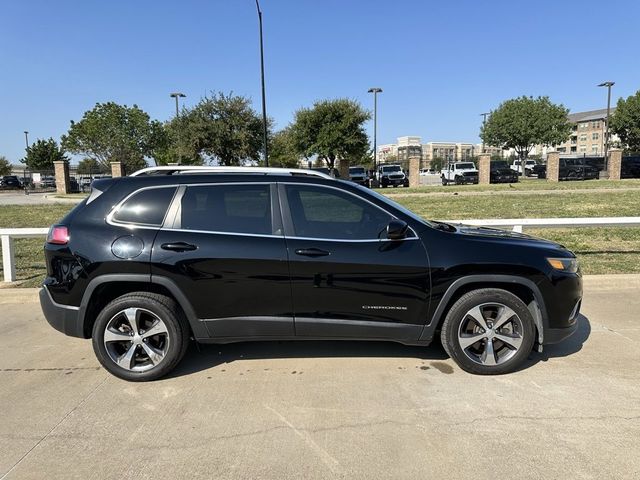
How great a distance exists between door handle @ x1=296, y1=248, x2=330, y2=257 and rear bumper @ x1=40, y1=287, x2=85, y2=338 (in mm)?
1913

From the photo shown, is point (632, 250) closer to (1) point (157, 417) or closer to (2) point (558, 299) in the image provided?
(2) point (558, 299)

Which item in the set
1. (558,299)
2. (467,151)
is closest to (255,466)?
(558,299)

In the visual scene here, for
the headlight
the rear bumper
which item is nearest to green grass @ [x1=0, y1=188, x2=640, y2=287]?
the rear bumper

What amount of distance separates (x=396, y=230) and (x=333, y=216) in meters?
0.61

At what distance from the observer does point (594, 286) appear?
6500mm

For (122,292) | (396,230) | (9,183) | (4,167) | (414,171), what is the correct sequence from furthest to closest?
1. (4,167)
2. (9,183)
3. (414,171)
4. (122,292)
5. (396,230)

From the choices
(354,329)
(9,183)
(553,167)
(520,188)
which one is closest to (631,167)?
(553,167)

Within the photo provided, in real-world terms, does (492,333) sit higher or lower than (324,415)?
higher

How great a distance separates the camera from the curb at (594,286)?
627cm

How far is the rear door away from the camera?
3771 millimetres

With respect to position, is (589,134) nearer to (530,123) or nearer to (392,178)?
(530,123)

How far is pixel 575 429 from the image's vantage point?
10.3ft

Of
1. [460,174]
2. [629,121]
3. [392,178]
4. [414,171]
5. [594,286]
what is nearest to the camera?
[594,286]

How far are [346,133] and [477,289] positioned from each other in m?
35.6
